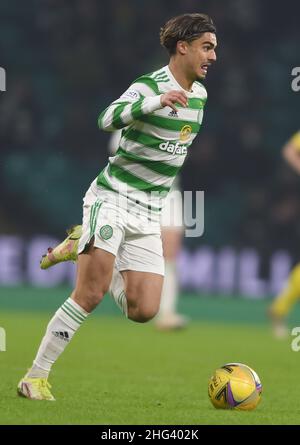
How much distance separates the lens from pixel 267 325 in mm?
13258

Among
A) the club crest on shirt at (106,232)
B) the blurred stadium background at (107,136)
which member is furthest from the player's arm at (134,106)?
the blurred stadium background at (107,136)

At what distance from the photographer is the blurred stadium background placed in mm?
14047

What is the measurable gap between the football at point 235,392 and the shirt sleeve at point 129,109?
1391 millimetres

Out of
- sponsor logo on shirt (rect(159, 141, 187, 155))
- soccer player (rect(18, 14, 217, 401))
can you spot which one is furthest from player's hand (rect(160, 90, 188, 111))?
sponsor logo on shirt (rect(159, 141, 187, 155))

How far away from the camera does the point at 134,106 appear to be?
235 inches

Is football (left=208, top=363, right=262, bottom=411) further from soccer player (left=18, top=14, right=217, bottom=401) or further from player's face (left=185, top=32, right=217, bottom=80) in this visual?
player's face (left=185, top=32, right=217, bottom=80)

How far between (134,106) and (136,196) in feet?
2.24

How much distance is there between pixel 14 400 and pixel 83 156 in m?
8.91

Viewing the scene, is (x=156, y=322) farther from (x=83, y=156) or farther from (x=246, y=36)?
(x=246, y=36)

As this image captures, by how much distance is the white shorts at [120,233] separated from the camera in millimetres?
6191

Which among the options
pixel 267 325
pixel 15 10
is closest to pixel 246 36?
pixel 15 10

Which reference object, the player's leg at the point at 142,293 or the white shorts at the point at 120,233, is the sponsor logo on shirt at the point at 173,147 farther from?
the player's leg at the point at 142,293

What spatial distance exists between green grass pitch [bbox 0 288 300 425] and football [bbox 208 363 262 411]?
7 cm
